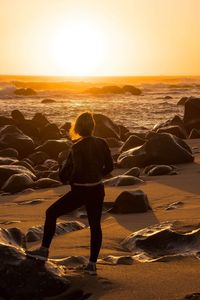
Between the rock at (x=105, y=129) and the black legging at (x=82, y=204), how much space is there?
16.9 meters

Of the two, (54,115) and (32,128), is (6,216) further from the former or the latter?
(54,115)

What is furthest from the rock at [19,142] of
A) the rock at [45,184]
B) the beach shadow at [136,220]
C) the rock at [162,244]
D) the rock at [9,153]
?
the rock at [162,244]

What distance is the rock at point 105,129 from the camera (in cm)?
2297

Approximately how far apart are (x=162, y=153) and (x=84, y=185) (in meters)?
8.48

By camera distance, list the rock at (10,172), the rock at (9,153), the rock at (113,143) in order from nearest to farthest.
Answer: the rock at (10,172) < the rock at (9,153) < the rock at (113,143)

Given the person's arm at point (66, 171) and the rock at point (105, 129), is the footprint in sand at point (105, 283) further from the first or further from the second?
the rock at point (105, 129)

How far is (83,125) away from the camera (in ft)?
19.5

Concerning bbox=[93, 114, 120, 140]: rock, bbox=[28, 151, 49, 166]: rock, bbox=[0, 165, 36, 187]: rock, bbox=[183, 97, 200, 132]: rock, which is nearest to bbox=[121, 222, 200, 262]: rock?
bbox=[0, 165, 36, 187]: rock

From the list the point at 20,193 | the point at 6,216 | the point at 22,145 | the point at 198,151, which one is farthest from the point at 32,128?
the point at 6,216

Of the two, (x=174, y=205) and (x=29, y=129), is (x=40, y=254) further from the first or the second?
(x=29, y=129)

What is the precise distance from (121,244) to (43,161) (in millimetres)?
10326

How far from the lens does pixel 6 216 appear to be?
9562mm

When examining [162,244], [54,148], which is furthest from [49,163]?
[162,244]

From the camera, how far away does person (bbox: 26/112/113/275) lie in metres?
5.87
